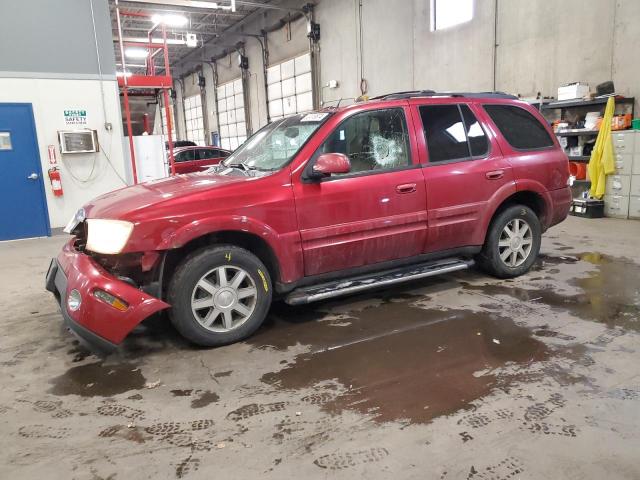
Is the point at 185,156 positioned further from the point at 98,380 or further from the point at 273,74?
the point at 98,380

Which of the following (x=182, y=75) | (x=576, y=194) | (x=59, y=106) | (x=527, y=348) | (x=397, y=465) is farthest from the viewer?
(x=182, y=75)

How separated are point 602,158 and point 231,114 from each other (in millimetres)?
17214

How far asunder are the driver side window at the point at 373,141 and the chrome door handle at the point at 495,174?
87 cm

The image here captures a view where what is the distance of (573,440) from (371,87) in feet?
43.4

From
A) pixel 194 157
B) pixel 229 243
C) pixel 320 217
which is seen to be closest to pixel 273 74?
pixel 194 157

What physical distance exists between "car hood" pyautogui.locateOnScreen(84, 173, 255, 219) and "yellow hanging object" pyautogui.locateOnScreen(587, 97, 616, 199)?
23.8 ft

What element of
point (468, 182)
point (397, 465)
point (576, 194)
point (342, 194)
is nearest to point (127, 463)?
point (397, 465)

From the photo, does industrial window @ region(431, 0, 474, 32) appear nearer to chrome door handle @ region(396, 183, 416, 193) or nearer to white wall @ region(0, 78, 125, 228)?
white wall @ region(0, 78, 125, 228)

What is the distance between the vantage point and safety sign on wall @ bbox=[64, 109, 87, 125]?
8.27 metres

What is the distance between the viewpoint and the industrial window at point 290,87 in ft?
54.6

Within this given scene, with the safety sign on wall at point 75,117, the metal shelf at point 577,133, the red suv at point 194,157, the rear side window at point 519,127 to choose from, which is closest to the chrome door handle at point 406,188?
the rear side window at point 519,127

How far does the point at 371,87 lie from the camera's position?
14289mm

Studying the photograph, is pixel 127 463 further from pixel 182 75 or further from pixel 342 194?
pixel 182 75

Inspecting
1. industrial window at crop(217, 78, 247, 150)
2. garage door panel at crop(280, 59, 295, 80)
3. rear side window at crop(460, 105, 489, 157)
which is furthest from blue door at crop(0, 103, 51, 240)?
industrial window at crop(217, 78, 247, 150)
